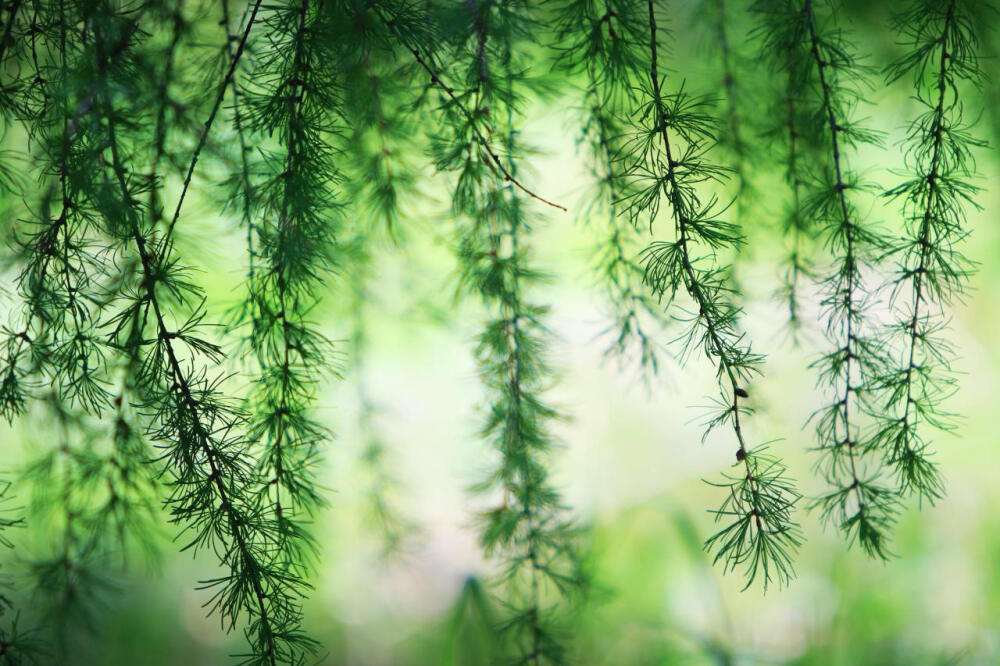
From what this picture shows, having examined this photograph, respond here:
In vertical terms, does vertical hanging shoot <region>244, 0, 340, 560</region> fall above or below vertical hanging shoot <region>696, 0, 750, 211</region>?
below

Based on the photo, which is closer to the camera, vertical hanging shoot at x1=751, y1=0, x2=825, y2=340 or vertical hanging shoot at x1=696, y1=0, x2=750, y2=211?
vertical hanging shoot at x1=751, y1=0, x2=825, y2=340

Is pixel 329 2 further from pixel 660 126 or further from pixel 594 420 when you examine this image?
pixel 594 420

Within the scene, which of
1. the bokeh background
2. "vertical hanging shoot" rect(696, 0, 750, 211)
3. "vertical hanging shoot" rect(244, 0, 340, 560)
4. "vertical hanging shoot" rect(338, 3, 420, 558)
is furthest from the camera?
the bokeh background

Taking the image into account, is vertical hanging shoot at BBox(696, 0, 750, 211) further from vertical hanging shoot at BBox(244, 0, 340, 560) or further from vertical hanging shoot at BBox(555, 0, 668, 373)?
vertical hanging shoot at BBox(244, 0, 340, 560)

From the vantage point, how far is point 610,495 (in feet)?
4.63

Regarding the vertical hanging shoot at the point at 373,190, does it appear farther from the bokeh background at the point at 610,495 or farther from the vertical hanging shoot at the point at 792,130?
the vertical hanging shoot at the point at 792,130

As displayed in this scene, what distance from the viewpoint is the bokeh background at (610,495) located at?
1.01m

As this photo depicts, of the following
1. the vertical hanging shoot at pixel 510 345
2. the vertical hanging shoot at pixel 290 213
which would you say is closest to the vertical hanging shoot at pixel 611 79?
Answer: the vertical hanging shoot at pixel 510 345

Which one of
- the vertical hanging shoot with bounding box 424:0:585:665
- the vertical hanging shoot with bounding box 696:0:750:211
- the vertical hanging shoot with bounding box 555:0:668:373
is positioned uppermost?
the vertical hanging shoot with bounding box 696:0:750:211

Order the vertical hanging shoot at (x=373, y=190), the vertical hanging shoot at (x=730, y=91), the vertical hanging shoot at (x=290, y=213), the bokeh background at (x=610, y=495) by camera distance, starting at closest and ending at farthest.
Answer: the vertical hanging shoot at (x=290, y=213) → the vertical hanging shoot at (x=373, y=190) → the vertical hanging shoot at (x=730, y=91) → the bokeh background at (x=610, y=495)

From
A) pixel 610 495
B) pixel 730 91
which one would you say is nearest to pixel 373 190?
pixel 730 91

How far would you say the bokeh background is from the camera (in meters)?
1.01

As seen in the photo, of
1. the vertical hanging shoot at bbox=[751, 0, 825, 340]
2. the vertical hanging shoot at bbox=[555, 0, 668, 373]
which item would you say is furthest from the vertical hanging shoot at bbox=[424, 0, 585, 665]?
the vertical hanging shoot at bbox=[751, 0, 825, 340]

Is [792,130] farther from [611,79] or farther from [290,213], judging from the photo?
[290,213]
